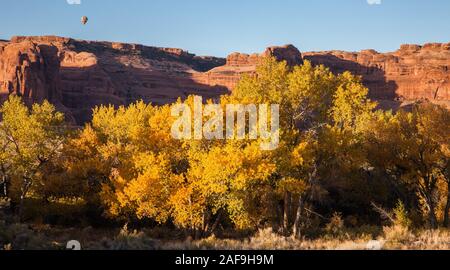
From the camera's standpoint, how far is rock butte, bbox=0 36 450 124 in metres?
121

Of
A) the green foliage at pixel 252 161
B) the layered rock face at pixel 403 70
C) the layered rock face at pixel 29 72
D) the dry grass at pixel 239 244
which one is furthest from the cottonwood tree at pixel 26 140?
the layered rock face at pixel 403 70

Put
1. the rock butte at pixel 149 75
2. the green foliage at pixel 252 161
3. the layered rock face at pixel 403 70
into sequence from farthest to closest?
the layered rock face at pixel 403 70, the rock butte at pixel 149 75, the green foliage at pixel 252 161

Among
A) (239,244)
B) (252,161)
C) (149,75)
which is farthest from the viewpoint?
(149,75)

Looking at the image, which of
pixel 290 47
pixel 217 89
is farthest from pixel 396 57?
pixel 217 89

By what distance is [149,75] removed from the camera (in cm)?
18075

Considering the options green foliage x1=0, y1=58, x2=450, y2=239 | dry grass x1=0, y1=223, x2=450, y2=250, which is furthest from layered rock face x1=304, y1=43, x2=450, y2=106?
dry grass x1=0, y1=223, x2=450, y2=250

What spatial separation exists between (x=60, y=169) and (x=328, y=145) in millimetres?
28044

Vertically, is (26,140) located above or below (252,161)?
below

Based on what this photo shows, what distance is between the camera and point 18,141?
1331 inches

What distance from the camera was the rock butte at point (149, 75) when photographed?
121125mm

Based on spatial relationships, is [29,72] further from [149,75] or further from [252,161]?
[252,161]

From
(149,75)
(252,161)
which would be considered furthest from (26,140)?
(149,75)

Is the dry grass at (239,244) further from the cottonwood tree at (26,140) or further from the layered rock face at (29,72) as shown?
the layered rock face at (29,72)
